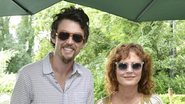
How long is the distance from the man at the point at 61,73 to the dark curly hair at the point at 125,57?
388 millimetres

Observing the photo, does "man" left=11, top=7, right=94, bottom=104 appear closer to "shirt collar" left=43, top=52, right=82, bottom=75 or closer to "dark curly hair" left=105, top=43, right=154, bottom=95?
"shirt collar" left=43, top=52, right=82, bottom=75

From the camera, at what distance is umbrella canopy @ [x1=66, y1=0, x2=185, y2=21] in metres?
3.71

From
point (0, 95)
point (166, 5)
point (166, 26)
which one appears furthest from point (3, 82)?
point (166, 5)

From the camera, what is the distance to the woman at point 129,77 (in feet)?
8.64

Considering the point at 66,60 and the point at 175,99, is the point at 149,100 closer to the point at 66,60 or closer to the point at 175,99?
the point at 66,60

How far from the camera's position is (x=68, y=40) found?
2.26 metres

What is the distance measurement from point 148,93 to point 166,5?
1262 millimetres

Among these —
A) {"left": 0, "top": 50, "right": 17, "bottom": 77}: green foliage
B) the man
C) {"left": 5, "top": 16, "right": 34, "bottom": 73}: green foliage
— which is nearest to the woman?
the man

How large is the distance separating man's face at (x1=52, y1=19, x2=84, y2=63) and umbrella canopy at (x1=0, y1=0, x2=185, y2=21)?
1.30 meters

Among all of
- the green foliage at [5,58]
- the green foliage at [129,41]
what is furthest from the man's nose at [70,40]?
the green foliage at [5,58]

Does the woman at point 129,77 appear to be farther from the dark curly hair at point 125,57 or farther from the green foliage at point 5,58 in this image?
the green foliage at point 5,58

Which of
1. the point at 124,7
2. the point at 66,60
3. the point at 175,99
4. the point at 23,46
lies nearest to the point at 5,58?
the point at 23,46

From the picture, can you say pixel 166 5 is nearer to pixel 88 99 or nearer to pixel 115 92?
pixel 115 92

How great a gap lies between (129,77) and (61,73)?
498 millimetres
